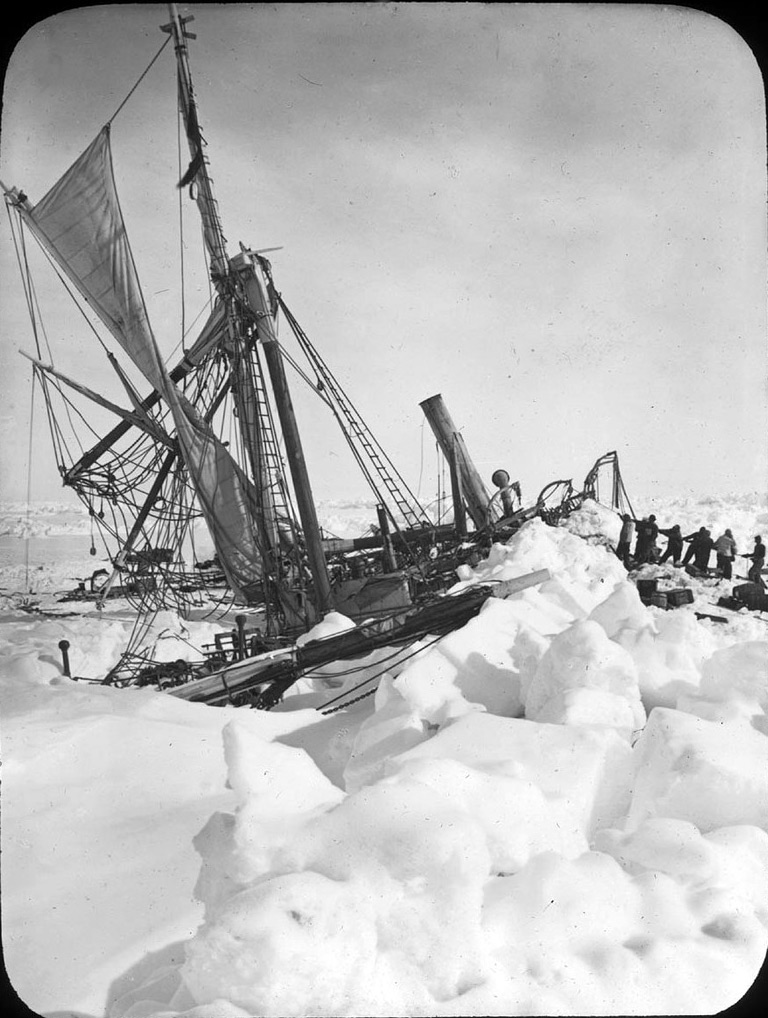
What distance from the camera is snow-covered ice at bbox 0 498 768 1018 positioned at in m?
1.78

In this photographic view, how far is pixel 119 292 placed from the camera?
406 inches

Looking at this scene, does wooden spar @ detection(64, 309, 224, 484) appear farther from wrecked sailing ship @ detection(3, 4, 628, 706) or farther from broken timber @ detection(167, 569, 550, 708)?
broken timber @ detection(167, 569, 550, 708)

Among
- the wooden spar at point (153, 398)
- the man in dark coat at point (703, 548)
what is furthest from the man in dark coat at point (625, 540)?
the wooden spar at point (153, 398)

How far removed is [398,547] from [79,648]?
18.4 ft

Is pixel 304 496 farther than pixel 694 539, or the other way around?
pixel 694 539

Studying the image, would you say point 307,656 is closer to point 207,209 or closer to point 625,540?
point 625,540

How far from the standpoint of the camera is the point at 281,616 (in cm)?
945

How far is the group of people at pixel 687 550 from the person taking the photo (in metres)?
7.32

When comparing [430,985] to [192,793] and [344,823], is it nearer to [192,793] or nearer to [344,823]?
[344,823]

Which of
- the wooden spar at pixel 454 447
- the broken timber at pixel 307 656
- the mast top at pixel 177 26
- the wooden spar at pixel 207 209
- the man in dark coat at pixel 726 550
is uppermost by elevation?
the wooden spar at pixel 207 209

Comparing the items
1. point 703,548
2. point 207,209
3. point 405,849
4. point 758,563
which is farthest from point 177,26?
point 703,548

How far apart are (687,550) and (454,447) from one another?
5800 mm

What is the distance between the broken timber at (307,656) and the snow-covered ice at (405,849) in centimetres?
101

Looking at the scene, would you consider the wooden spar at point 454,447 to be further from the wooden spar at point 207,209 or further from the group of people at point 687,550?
the wooden spar at point 207,209
